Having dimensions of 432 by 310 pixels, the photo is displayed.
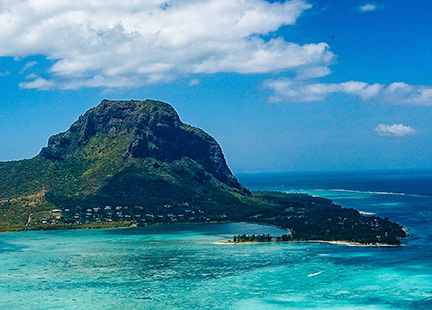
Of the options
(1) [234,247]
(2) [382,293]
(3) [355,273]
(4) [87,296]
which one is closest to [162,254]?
(1) [234,247]

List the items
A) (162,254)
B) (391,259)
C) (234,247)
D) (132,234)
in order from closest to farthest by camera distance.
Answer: (391,259), (162,254), (234,247), (132,234)

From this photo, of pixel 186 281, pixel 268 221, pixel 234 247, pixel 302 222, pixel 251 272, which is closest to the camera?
pixel 186 281

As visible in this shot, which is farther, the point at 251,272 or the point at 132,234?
the point at 132,234

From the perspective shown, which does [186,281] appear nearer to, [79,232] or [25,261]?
[25,261]

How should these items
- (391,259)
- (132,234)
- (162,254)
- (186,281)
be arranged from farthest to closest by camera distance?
(132,234), (162,254), (391,259), (186,281)

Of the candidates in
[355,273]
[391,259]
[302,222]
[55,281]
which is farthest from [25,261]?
[302,222]

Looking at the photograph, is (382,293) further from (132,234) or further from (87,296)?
(132,234)
